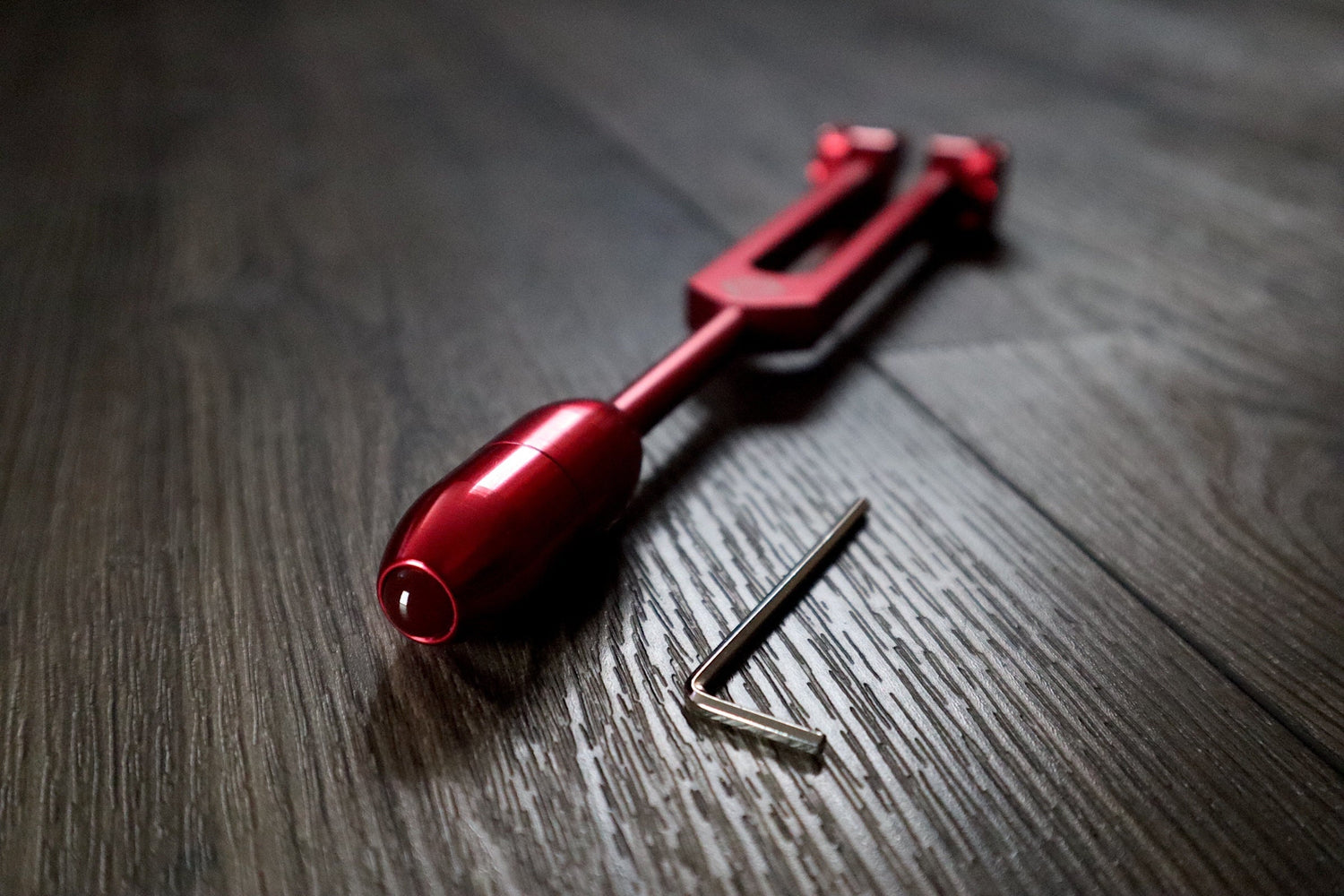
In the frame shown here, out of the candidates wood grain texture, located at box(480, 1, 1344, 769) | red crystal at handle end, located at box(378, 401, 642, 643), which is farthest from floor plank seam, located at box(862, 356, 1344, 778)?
red crystal at handle end, located at box(378, 401, 642, 643)

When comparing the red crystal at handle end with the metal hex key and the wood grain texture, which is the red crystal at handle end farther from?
the wood grain texture

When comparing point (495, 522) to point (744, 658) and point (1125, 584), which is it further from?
point (1125, 584)

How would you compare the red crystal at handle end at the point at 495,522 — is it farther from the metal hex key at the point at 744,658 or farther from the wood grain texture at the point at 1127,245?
the wood grain texture at the point at 1127,245

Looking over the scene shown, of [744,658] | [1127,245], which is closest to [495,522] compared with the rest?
[744,658]

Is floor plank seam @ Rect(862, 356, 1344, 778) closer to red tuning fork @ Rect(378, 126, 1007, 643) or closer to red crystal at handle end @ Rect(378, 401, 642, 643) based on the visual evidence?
red tuning fork @ Rect(378, 126, 1007, 643)

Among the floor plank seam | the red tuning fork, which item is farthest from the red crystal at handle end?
the floor plank seam

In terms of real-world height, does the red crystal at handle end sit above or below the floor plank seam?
above

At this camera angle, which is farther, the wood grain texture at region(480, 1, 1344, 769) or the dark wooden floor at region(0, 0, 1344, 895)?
the wood grain texture at region(480, 1, 1344, 769)
